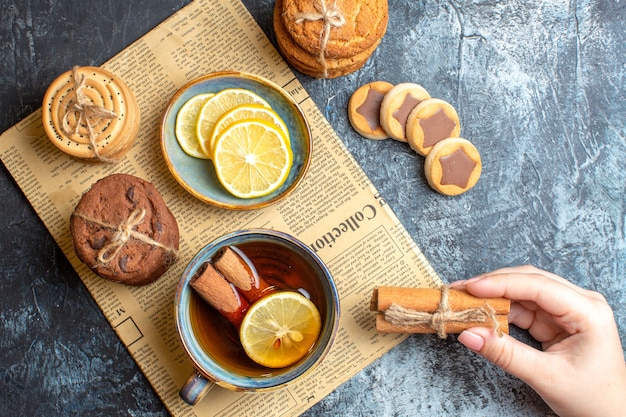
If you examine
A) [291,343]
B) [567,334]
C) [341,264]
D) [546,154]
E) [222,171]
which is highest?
[222,171]

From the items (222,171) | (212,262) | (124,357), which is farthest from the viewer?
(124,357)

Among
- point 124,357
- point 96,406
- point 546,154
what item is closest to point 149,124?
point 124,357

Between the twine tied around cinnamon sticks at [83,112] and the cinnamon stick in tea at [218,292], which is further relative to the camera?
the twine tied around cinnamon sticks at [83,112]

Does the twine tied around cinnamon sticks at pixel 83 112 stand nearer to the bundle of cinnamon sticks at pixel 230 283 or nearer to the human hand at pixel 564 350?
the bundle of cinnamon sticks at pixel 230 283

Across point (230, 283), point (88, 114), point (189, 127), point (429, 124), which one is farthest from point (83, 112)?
point (429, 124)

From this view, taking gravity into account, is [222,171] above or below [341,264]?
above

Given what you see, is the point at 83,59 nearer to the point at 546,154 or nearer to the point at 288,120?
the point at 288,120

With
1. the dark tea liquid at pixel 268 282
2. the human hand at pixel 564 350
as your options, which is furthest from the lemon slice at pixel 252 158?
the human hand at pixel 564 350
